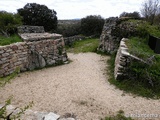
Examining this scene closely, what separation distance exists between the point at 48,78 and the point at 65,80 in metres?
0.65

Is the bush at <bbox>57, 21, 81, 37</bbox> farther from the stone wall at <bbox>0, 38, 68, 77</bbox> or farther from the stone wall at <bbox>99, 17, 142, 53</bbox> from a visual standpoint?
the stone wall at <bbox>0, 38, 68, 77</bbox>

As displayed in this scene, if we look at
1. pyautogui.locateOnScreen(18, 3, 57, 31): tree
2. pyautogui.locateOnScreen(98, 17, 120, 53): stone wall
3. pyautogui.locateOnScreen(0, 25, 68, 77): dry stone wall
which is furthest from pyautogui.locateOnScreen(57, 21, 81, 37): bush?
pyautogui.locateOnScreen(0, 25, 68, 77): dry stone wall

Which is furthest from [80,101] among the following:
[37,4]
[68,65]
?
[37,4]

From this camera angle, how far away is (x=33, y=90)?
5.04m

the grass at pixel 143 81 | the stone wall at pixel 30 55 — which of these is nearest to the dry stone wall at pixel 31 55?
the stone wall at pixel 30 55

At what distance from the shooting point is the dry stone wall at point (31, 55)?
238 inches

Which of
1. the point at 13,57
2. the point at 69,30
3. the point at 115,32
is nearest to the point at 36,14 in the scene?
the point at 69,30

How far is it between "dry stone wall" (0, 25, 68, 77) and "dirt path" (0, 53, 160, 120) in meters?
0.52

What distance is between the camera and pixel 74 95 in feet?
15.7

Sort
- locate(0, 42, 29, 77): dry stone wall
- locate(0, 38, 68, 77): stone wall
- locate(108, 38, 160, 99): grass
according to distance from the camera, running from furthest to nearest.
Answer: locate(0, 38, 68, 77): stone wall, locate(0, 42, 29, 77): dry stone wall, locate(108, 38, 160, 99): grass

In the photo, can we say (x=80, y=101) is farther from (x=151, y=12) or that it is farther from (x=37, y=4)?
(x=151, y=12)

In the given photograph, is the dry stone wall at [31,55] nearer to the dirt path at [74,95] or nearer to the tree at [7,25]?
the dirt path at [74,95]

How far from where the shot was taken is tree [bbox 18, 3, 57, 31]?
605 inches

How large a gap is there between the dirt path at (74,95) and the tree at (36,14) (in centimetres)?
1008
